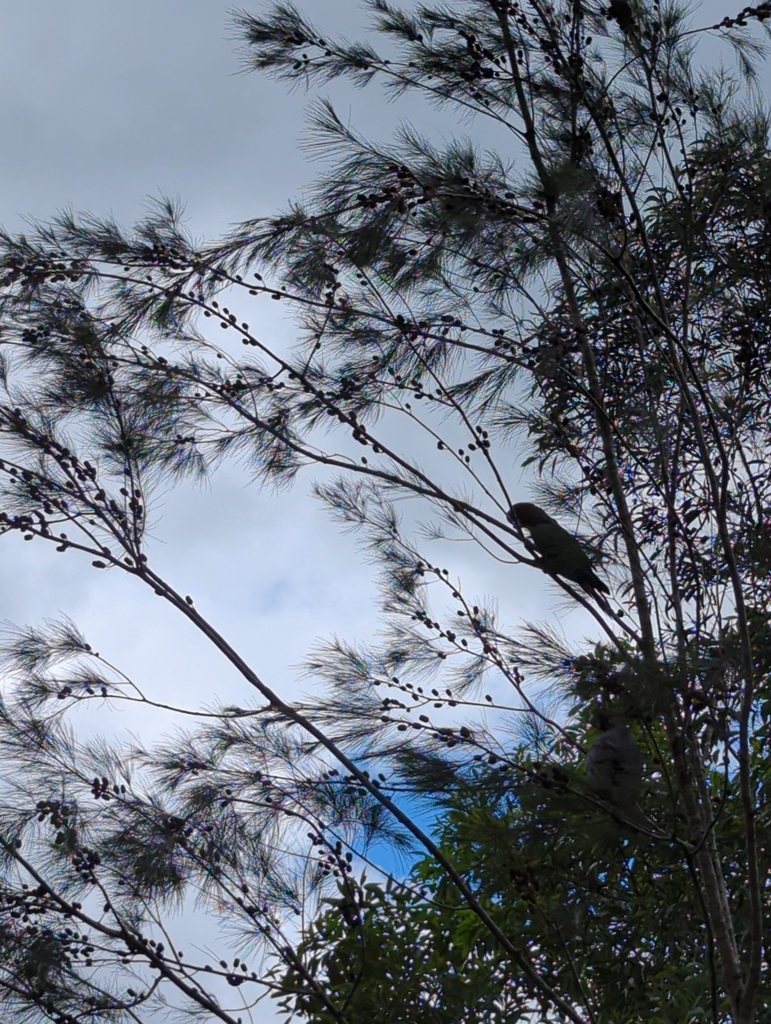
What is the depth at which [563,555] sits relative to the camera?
2.69 meters

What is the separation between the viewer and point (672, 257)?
366cm

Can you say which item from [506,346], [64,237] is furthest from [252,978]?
[64,237]

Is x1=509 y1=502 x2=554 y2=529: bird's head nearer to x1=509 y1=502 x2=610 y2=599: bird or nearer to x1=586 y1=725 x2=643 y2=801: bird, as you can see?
x1=509 y1=502 x2=610 y2=599: bird

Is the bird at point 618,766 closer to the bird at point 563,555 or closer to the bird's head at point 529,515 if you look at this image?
the bird at point 563,555

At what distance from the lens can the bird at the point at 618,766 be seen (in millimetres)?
2395

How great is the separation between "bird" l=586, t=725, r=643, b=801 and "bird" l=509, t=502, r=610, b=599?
39cm

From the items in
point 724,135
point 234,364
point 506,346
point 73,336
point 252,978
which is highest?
point 724,135

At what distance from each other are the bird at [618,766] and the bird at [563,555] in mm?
391

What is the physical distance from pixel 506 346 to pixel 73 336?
1.15m

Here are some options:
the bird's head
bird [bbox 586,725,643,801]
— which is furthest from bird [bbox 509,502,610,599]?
bird [bbox 586,725,643,801]

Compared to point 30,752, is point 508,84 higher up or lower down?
higher up

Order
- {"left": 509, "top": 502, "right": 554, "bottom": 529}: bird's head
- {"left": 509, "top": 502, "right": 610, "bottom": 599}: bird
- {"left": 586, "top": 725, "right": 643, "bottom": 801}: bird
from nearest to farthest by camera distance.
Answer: {"left": 586, "top": 725, "right": 643, "bottom": 801}: bird < {"left": 509, "top": 502, "right": 610, "bottom": 599}: bird < {"left": 509, "top": 502, "right": 554, "bottom": 529}: bird's head

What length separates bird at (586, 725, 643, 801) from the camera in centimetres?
239

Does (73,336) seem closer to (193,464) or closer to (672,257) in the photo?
(193,464)
